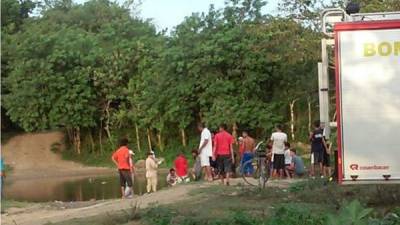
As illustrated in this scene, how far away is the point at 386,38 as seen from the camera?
1123 centimetres

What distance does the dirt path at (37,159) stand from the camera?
39344 millimetres

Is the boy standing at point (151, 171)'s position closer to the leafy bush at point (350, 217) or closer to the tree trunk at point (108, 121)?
the leafy bush at point (350, 217)

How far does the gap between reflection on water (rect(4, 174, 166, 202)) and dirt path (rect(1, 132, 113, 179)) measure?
3.44 meters

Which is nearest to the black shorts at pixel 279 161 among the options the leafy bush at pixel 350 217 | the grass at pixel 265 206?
the grass at pixel 265 206

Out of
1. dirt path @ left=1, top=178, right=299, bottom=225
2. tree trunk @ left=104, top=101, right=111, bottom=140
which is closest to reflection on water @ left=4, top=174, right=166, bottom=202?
dirt path @ left=1, top=178, right=299, bottom=225

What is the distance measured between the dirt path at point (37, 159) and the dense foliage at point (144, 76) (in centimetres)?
159

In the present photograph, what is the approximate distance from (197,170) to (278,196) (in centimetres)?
660

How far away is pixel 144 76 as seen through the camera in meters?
40.2

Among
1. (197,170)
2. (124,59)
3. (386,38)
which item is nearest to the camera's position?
(386,38)

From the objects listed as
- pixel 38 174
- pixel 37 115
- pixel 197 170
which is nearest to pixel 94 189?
pixel 197 170

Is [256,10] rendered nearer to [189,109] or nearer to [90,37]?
[189,109]

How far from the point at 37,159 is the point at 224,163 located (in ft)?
95.0

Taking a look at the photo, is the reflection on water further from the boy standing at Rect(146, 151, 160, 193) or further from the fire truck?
the fire truck

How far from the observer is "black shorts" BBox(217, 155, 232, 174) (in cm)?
1728
